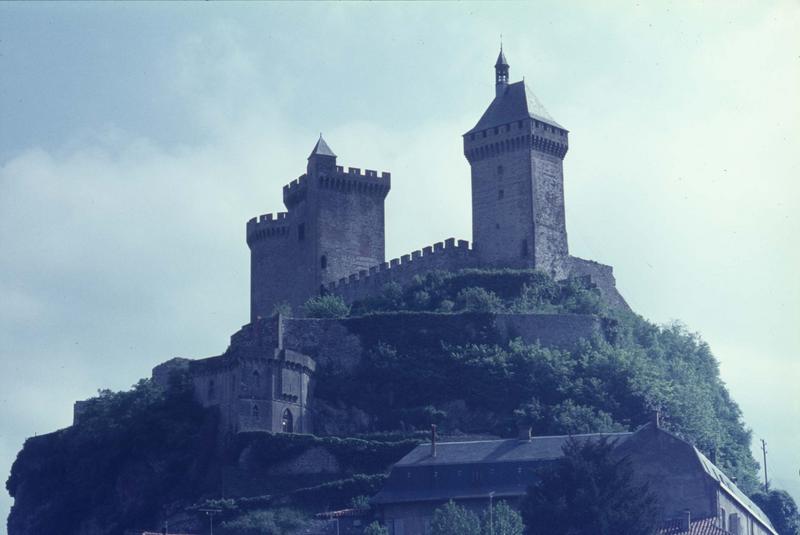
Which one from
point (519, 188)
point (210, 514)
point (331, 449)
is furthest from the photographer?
point (519, 188)

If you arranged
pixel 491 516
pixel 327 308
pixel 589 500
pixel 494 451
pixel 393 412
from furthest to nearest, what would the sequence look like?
pixel 327 308
pixel 393 412
pixel 494 451
pixel 491 516
pixel 589 500

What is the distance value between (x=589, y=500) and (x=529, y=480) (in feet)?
23.8

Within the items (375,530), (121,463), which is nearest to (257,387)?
(121,463)

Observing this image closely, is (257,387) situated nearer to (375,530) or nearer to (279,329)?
(279,329)

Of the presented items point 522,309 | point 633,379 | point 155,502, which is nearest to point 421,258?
point 522,309

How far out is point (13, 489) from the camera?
94562mm

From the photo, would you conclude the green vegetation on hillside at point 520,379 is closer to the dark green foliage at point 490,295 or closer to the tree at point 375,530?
the dark green foliage at point 490,295

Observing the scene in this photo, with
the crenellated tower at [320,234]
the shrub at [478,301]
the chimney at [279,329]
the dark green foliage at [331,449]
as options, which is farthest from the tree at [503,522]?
the crenellated tower at [320,234]

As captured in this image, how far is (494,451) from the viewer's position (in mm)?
76625

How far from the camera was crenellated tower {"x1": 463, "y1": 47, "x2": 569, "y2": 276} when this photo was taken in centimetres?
9444

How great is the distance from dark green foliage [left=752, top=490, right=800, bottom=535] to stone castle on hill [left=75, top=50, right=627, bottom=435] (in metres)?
11.9

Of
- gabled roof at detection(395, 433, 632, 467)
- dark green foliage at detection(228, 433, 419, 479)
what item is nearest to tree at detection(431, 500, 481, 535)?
gabled roof at detection(395, 433, 632, 467)

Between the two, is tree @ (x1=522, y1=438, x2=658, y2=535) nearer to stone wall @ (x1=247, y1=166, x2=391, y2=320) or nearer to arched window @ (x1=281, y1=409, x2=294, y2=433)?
arched window @ (x1=281, y1=409, x2=294, y2=433)

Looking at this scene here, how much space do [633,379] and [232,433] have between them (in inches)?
749
